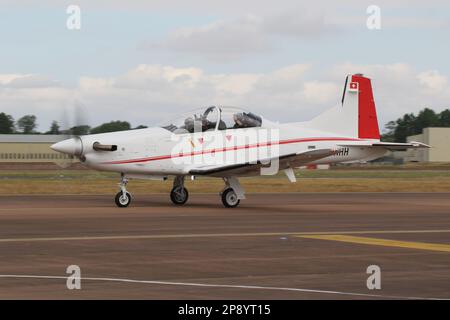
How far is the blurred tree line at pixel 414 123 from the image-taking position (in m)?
167

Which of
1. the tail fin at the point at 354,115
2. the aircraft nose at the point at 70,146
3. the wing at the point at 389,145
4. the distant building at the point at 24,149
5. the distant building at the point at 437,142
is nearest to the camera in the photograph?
the aircraft nose at the point at 70,146

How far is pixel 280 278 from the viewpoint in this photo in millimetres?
11227

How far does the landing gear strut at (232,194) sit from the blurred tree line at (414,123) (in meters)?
143

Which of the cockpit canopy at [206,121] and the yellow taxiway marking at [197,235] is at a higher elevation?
the cockpit canopy at [206,121]

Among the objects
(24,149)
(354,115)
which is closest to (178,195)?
(354,115)

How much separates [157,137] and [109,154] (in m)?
1.57

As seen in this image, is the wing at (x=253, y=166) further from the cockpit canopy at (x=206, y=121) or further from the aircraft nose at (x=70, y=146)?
the aircraft nose at (x=70, y=146)

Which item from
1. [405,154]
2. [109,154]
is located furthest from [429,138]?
[109,154]

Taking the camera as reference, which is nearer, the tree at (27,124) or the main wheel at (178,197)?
the main wheel at (178,197)

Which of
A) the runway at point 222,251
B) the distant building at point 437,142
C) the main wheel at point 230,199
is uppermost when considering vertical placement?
the distant building at point 437,142

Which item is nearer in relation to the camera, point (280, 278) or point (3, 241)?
point (280, 278)

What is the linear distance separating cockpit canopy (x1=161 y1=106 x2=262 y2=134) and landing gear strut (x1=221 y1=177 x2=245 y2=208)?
1704 millimetres

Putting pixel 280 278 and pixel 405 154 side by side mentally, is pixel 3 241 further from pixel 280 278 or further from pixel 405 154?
pixel 405 154

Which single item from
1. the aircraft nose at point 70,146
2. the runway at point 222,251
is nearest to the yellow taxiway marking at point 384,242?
the runway at point 222,251
